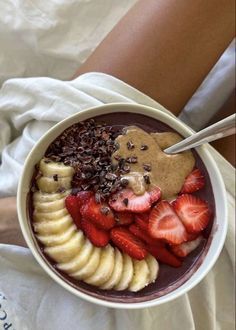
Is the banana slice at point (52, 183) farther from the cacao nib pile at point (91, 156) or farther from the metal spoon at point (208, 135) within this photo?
the metal spoon at point (208, 135)

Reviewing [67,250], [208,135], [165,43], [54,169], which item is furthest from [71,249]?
[165,43]

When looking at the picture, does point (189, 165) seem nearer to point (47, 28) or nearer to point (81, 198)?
point (81, 198)

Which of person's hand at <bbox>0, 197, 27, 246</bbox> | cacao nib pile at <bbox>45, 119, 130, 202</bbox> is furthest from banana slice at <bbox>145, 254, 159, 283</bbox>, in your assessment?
person's hand at <bbox>0, 197, 27, 246</bbox>

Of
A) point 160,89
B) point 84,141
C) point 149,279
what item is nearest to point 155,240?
point 149,279

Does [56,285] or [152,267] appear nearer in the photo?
[152,267]

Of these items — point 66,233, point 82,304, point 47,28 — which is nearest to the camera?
point 66,233

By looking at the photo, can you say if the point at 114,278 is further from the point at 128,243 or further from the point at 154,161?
the point at 154,161

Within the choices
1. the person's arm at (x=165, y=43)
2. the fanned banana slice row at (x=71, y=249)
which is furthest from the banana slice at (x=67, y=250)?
the person's arm at (x=165, y=43)
